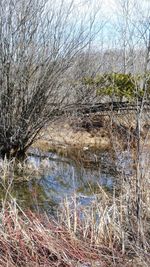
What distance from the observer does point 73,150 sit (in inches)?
495

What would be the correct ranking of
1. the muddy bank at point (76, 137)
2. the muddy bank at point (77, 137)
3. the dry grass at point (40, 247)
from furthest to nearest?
1. the muddy bank at point (76, 137)
2. the muddy bank at point (77, 137)
3. the dry grass at point (40, 247)

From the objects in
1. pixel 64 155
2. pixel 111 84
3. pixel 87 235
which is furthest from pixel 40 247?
pixel 111 84

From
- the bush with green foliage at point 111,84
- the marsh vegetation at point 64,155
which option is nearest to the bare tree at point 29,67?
the marsh vegetation at point 64,155

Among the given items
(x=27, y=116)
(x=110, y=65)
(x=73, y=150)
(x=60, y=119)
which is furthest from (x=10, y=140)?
(x=110, y=65)

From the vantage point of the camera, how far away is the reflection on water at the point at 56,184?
719 cm

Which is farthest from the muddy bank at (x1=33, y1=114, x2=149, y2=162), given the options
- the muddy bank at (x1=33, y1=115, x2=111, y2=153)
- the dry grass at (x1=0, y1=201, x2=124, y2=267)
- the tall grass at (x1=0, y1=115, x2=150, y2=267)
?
the dry grass at (x1=0, y1=201, x2=124, y2=267)

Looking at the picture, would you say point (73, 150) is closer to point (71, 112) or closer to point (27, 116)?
point (71, 112)

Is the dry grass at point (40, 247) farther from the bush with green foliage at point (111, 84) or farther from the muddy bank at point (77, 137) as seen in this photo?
the bush with green foliage at point (111, 84)

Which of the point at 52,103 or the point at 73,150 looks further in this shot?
the point at 73,150

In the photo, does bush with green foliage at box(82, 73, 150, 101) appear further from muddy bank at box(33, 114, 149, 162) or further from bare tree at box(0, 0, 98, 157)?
bare tree at box(0, 0, 98, 157)

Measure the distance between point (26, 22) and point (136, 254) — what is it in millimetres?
5947

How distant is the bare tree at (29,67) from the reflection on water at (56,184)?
0.80 m

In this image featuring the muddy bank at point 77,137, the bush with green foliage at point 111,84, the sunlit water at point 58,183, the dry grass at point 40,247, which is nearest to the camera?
the dry grass at point 40,247

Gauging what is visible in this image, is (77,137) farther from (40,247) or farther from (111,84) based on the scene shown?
(40,247)
